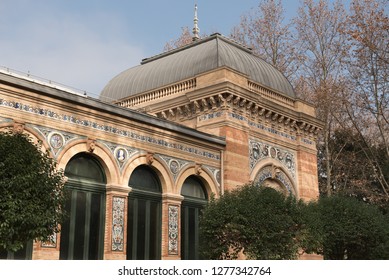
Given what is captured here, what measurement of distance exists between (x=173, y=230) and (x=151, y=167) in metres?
2.50

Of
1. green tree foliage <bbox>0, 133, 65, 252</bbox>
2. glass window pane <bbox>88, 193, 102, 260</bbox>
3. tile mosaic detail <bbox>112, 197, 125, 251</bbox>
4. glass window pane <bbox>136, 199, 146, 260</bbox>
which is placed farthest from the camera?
glass window pane <bbox>136, 199, 146, 260</bbox>

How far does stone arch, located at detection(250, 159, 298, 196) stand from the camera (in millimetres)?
23359

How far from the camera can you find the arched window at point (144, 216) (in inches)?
727

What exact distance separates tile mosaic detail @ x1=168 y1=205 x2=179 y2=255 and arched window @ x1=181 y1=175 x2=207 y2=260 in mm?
547

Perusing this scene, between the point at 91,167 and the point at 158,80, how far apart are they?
9.30 meters

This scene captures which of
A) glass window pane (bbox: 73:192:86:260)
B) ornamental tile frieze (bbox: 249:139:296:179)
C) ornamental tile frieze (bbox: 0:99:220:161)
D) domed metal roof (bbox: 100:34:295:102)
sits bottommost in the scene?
glass window pane (bbox: 73:192:86:260)

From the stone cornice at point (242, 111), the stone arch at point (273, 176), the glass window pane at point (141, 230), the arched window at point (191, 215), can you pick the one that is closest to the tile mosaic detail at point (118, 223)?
the glass window pane at point (141, 230)

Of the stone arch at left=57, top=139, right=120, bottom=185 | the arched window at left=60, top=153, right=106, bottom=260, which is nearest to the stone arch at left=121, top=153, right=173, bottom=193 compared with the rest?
the stone arch at left=57, top=139, right=120, bottom=185

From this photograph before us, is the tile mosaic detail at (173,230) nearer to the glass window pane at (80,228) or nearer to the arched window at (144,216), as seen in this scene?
the arched window at (144,216)

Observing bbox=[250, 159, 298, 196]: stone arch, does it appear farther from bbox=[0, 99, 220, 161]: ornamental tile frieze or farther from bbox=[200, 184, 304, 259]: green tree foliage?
bbox=[200, 184, 304, 259]: green tree foliage

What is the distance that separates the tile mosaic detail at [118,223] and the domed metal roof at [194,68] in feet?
23.5

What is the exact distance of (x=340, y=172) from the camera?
3778cm

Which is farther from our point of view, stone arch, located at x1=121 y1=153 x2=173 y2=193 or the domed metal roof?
the domed metal roof

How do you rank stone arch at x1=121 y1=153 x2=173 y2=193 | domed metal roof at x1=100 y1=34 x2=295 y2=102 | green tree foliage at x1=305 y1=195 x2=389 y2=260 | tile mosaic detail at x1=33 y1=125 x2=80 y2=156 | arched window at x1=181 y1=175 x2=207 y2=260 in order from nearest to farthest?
tile mosaic detail at x1=33 y1=125 x2=80 y2=156 → stone arch at x1=121 y1=153 x2=173 y2=193 → arched window at x1=181 y1=175 x2=207 y2=260 → green tree foliage at x1=305 y1=195 x2=389 y2=260 → domed metal roof at x1=100 y1=34 x2=295 y2=102
